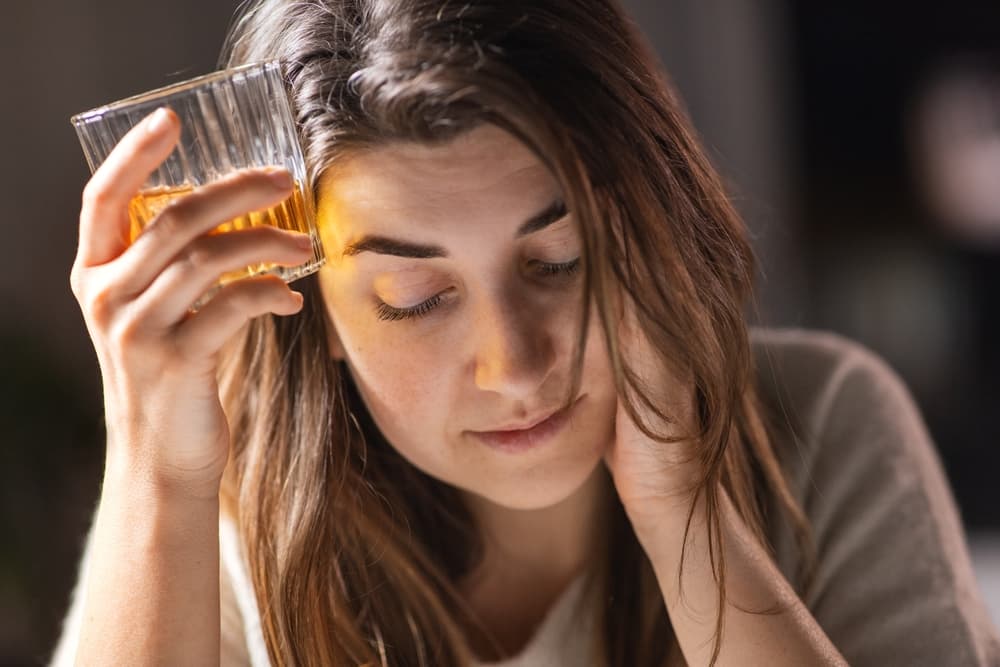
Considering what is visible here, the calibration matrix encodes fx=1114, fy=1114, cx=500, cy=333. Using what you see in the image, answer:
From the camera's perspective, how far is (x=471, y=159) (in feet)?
2.74

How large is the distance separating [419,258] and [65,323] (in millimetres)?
1969

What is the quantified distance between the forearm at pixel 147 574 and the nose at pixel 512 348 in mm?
256

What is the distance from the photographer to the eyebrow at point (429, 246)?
84 cm

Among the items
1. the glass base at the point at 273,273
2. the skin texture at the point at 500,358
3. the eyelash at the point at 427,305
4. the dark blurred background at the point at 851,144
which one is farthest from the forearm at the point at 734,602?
the dark blurred background at the point at 851,144

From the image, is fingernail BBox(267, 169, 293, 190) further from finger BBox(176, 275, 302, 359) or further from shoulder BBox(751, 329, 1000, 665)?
shoulder BBox(751, 329, 1000, 665)

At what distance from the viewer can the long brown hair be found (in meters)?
0.81

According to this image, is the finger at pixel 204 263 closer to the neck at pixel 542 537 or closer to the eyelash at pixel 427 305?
the eyelash at pixel 427 305

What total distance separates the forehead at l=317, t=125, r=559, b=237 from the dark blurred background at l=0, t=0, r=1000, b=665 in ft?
6.13

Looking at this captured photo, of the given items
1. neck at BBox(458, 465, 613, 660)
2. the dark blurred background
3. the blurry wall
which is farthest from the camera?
the dark blurred background

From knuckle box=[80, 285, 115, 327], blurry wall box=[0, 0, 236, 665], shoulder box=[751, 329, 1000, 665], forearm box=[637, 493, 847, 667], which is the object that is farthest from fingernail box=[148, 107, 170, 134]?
blurry wall box=[0, 0, 236, 665]

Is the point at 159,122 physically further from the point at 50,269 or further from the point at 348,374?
the point at 50,269

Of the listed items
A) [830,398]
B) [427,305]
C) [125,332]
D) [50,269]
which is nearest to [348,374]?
[427,305]

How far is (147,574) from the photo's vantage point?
89cm

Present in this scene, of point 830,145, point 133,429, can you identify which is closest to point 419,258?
point 133,429
